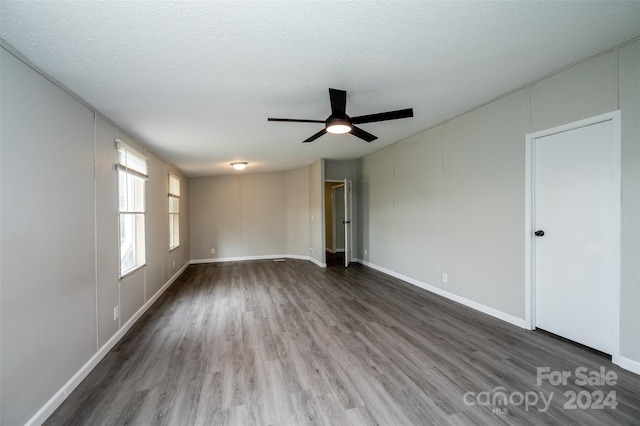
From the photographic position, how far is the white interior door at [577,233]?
2.30 meters

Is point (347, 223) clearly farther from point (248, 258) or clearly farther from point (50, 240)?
point (50, 240)

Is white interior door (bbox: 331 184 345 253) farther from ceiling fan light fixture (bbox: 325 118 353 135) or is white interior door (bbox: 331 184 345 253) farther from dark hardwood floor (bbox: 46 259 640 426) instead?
ceiling fan light fixture (bbox: 325 118 353 135)

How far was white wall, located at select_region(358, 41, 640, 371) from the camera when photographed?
6.98 feet

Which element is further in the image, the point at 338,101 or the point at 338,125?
the point at 338,125

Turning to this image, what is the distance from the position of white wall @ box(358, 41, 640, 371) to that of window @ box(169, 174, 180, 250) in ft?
14.7

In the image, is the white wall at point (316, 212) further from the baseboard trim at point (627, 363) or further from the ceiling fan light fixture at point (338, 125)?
the baseboard trim at point (627, 363)

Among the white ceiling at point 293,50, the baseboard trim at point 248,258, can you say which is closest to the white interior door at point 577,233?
the white ceiling at point 293,50

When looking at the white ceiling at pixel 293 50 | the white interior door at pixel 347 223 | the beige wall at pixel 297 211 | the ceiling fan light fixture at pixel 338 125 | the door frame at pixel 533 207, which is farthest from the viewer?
the beige wall at pixel 297 211

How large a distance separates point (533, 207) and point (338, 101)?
2330 millimetres

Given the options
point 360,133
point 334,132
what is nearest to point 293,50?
point 334,132

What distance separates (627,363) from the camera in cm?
211

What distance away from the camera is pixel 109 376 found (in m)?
2.21

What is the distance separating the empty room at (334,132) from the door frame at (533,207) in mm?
20

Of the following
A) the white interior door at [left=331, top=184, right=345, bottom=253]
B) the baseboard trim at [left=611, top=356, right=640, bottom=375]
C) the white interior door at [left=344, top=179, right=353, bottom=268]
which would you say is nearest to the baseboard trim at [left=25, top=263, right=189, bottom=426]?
the white interior door at [left=344, top=179, right=353, bottom=268]
